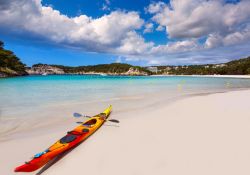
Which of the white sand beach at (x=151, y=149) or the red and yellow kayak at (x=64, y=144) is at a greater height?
the red and yellow kayak at (x=64, y=144)

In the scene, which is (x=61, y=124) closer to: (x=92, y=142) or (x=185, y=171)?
(x=92, y=142)

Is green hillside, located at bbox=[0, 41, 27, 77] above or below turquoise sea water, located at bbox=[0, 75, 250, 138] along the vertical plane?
above

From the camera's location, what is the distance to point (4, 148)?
6070 mm

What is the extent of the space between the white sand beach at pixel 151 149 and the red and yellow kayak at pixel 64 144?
286 millimetres

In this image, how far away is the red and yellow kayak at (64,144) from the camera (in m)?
4.47

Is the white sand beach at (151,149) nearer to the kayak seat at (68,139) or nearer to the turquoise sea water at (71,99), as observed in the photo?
the kayak seat at (68,139)

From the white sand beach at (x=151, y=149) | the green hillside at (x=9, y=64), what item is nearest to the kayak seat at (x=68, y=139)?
the white sand beach at (x=151, y=149)

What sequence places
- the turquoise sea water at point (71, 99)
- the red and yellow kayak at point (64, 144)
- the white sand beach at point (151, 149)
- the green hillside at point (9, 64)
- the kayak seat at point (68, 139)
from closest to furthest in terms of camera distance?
1. the red and yellow kayak at point (64, 144)
2. the white sand beach at point (151, 149)
3. the kayak seat at point (68, 139)
4. the turquoise sea water at point (71, 99)
5. the green hillside at point (9, 64)

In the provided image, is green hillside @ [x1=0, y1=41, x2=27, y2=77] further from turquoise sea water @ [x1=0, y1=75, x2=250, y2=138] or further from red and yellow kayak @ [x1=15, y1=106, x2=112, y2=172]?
red and yellow kayak @ [x1=15, y1=106, x2=112, y2=172]

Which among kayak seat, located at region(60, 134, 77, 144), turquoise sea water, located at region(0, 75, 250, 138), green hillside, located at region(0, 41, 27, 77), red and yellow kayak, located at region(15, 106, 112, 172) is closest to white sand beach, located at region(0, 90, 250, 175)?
red and yellow kayak, located at region(15, 106, 112, 172)

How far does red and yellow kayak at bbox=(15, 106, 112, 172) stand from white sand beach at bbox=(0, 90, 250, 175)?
286mm

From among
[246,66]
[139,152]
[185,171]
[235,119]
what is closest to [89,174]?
[139,152]

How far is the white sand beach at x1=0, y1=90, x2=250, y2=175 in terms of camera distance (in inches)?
189

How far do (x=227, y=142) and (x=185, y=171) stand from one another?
262cm
